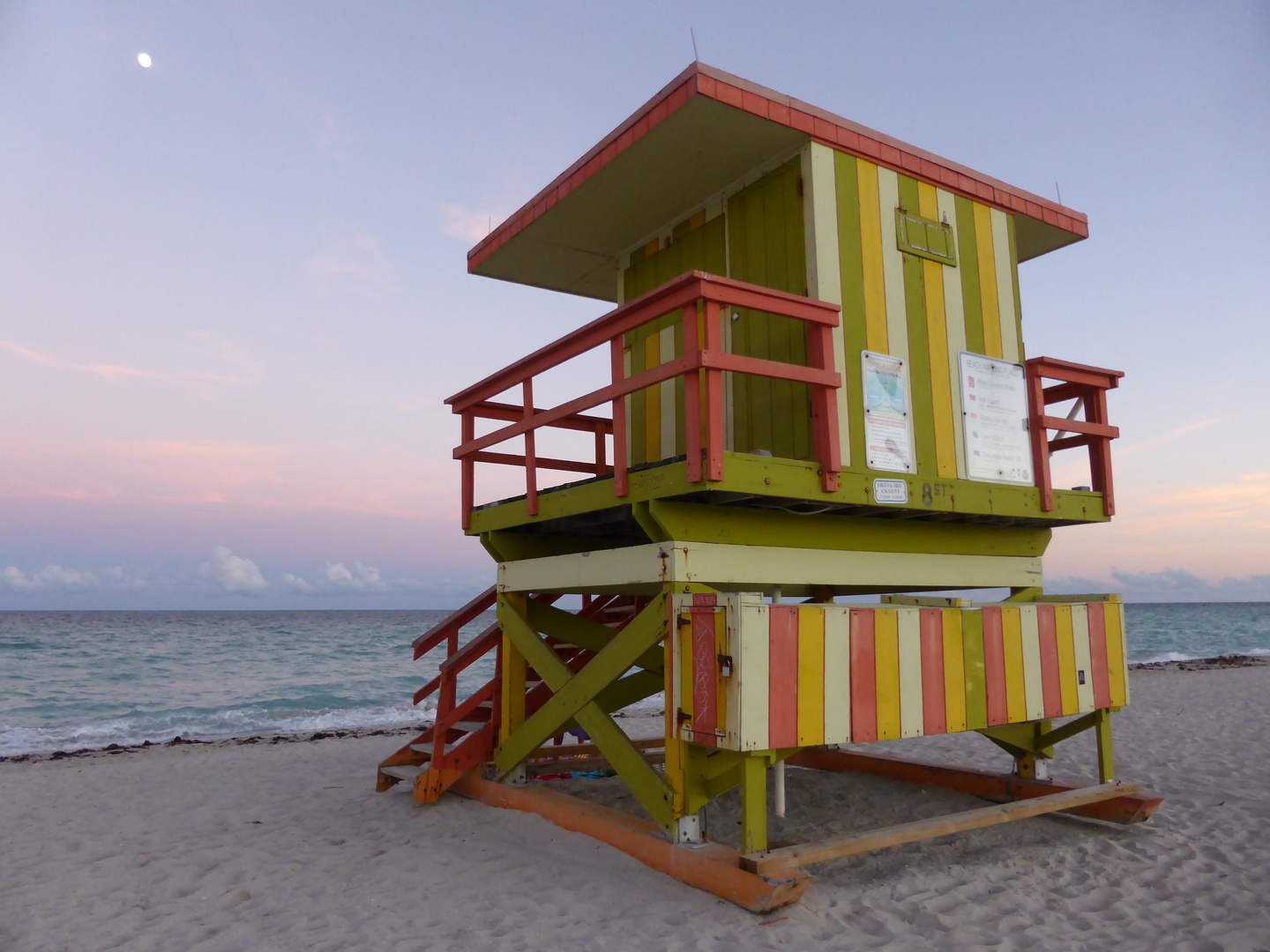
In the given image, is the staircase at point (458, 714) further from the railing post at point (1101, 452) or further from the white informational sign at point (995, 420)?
the railing post at point (1101, 452)

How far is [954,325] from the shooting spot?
6305mm

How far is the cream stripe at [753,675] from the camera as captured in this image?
13.5 ft

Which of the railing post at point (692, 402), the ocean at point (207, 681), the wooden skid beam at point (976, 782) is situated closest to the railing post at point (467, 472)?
the railing post at point (692, 402)

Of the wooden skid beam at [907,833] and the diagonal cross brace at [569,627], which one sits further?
the diagonal cross brace at [569,627]

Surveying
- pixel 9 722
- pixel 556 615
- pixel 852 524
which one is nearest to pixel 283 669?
pixel 9 722

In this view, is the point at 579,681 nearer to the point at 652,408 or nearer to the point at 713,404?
the point at 713,404

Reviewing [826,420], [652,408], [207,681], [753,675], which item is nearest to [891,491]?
[826,420]

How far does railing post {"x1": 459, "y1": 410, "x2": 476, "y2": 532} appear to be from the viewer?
6.96m

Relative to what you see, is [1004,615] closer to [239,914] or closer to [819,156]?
[819,156]

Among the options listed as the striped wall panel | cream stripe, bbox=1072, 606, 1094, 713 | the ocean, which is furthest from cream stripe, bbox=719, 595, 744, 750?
the ocean

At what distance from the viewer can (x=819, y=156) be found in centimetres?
574

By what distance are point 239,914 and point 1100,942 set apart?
14.4ft

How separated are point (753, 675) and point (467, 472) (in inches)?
142

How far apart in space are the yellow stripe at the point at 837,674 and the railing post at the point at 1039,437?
8.52ft
